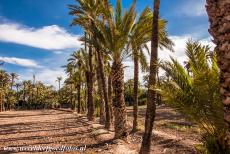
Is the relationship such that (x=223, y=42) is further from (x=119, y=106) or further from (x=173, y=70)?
(x=119, y=106)

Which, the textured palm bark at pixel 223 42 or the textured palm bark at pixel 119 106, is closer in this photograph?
the textured palm bark at pixel 223 42

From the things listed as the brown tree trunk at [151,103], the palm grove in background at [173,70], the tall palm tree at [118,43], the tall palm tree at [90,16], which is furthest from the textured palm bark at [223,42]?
the tall palm tree at [90,16]

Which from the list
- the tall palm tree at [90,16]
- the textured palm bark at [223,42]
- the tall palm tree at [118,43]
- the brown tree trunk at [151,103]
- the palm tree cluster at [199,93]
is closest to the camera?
the textured palm bark at [223,42]

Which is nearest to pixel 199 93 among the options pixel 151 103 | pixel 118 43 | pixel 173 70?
pixel 173 70

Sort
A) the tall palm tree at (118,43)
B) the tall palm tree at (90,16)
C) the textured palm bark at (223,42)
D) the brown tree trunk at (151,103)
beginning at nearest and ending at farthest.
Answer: the textured palm bark at (223,42)
the brown tree trunk at (151,103)
the tall palm tree at (118,43)
the tall palm tree at (90,16)

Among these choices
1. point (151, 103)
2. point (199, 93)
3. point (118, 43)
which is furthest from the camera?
point (118, 43)

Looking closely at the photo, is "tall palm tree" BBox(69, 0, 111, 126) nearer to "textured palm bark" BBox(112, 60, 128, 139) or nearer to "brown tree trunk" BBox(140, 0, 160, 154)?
"textured palm bark" BBox(112, 60, 128, 139)

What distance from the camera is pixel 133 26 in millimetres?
16844

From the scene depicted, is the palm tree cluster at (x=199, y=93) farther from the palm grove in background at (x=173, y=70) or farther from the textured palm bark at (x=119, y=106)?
the textured palm bark at (x=119, y=106)

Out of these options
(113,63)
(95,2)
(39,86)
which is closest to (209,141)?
(113,63)

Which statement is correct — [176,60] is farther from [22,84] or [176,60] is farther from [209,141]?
[22,84]

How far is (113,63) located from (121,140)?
4120 mm

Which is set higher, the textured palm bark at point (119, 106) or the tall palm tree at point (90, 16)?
the tall palm tree at point (90, 16)

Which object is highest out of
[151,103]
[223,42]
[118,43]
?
[118,43]
